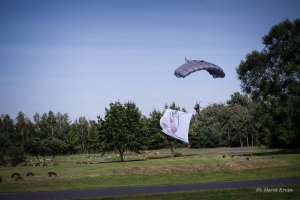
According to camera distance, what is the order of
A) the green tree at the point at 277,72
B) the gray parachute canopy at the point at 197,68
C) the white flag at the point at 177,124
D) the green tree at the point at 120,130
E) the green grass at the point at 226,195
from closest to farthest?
the green grass at the point at 226,195 → the gray parachute canopy at the point at 197,68 → the white flag at the point at 177,124 → the green tree at the point at 277,72 → the green tree at the point at 120,130

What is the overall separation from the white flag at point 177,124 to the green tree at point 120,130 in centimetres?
1068

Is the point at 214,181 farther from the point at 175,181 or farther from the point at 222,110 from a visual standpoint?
the point at 222,110

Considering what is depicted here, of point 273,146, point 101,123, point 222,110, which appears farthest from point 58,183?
point 222,110

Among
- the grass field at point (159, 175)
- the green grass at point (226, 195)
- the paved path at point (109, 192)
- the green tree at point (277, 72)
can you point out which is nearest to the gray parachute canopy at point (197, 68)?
the grass field at point (159, 175)

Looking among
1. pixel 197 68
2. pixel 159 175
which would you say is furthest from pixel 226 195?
pixel 197 68

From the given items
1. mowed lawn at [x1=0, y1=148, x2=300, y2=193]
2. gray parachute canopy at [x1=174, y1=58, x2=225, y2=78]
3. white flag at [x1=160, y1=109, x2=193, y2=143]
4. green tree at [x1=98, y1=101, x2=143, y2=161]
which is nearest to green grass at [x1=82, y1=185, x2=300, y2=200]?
mowed lawn at [x1=0, y1=148, x2=300, y2=193]

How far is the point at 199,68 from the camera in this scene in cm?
3388

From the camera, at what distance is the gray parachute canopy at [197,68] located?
33312mm

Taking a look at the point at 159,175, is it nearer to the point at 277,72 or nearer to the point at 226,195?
the point at 226,195

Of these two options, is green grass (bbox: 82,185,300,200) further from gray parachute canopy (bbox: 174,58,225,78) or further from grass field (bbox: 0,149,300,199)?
gray parachute canopy (bbox: 174,58,225,78)

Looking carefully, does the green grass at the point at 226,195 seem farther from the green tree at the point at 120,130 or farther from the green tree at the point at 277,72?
the green tree at the point at 120,130

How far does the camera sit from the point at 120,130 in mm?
53062

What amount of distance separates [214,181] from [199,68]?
432 inches

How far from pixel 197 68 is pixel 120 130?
73.5 ft
